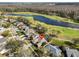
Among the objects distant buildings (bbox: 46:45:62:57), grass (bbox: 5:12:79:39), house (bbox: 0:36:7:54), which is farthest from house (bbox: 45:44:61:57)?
house (bbox: 0:36:7:54)

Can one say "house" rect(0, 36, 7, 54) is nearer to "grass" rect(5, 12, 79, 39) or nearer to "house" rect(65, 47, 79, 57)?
"grass" rect(5, 12, 79, 39)

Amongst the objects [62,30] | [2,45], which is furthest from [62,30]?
[2,45]

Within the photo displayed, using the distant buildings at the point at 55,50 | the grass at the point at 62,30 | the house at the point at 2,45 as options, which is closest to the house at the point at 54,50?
the distant buildings at the point at 55,50

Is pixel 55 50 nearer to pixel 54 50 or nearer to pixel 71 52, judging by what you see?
pixel 54 50

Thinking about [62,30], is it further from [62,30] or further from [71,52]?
[71,52]

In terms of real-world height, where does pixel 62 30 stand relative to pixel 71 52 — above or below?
above

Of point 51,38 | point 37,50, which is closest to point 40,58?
point 37,50

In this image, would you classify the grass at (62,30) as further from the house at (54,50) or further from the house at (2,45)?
the house at (2,45)

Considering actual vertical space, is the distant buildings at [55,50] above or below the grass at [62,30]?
below

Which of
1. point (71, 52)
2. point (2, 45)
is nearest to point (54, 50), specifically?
point (71, 52)

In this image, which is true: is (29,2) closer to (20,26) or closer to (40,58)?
(20,26)

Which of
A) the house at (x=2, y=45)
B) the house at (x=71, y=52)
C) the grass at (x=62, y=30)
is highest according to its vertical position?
the grass at (x=62, y=30)
